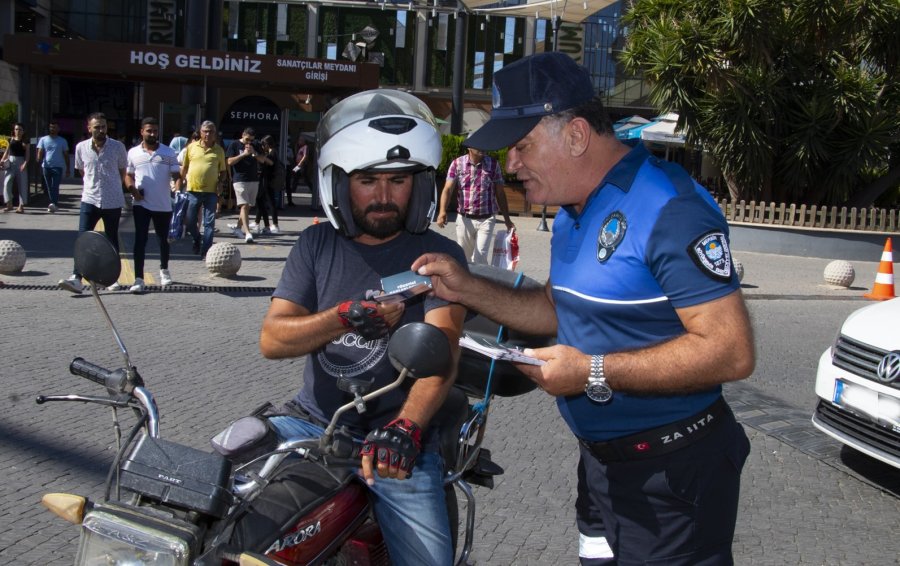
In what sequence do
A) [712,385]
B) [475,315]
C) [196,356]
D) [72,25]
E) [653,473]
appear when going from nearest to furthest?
[712,385] < [653,473] < [475,315] < [196,356] < [72,25]

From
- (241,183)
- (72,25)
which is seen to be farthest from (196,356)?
(72,25)

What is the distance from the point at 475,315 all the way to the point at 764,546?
220cm

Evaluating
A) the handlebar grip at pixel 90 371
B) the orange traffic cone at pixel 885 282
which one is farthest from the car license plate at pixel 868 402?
the orange traffic cone at pixel 885 282

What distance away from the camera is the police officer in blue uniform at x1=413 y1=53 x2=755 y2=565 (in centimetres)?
229

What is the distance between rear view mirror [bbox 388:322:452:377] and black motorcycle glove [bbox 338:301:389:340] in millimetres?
221

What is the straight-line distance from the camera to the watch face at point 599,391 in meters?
2.32

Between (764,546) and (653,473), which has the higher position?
(653,473)

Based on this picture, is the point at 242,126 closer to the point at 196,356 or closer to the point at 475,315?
the point at 196,356

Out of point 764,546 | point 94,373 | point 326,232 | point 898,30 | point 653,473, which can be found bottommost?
point 764,546

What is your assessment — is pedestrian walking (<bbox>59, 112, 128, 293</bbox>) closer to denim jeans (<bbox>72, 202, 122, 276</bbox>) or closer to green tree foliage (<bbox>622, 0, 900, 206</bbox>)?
denim jeans (<bbox>72, 202, 122, 276</bbox>)

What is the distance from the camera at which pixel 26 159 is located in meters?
19.8

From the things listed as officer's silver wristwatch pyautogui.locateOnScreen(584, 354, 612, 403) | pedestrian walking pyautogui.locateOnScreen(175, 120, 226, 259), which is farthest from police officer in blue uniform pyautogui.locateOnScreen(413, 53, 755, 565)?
pedestrian walking pyautogui.locateOnScreen(175, 120, 226, 259)

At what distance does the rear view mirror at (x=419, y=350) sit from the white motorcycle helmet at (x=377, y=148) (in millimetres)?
836

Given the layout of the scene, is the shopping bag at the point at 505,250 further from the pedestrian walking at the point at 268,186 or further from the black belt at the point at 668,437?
the black belt at the point at 668,437
